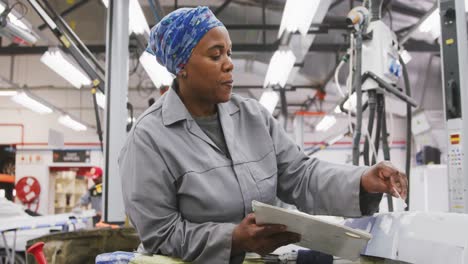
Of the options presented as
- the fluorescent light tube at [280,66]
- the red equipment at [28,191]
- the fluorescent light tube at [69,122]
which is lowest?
the red equipment at [28,191]

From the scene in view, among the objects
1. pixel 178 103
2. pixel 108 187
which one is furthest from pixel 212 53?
pixel 108 187

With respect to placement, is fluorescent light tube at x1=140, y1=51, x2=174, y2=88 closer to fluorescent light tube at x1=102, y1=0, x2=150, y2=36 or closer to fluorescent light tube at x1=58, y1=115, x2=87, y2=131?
fluorescent light tube at x1=102, y1=0, x2=150, y2=36

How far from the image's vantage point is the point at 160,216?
1.33 meters

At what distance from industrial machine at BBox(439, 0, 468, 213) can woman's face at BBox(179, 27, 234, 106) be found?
5.70ft

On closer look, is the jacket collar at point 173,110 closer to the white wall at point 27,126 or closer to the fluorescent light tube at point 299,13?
the fluorescent light tube at point 299,13

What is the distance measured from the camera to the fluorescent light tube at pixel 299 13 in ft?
14.6

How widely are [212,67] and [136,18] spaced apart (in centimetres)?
354

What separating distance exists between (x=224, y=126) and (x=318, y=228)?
58cm

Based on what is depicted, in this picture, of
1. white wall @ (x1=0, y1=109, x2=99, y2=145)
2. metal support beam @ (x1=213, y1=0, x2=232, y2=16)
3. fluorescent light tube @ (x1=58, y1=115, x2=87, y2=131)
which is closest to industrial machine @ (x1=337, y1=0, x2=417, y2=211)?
metal support beam @ (x1=213, y1=0, x2=232, y2=16)

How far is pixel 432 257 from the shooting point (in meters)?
1.21

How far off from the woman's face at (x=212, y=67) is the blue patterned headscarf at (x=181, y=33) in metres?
0.02

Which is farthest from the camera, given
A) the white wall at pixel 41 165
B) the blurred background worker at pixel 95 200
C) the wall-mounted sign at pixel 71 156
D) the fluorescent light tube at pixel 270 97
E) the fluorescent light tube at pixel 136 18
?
the wall-mounted sign at pixel 71 156

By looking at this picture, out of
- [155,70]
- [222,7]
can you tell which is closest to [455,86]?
[222,7]

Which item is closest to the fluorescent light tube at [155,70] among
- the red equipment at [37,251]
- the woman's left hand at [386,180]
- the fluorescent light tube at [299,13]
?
the fluorescent light tube at [299,13]
